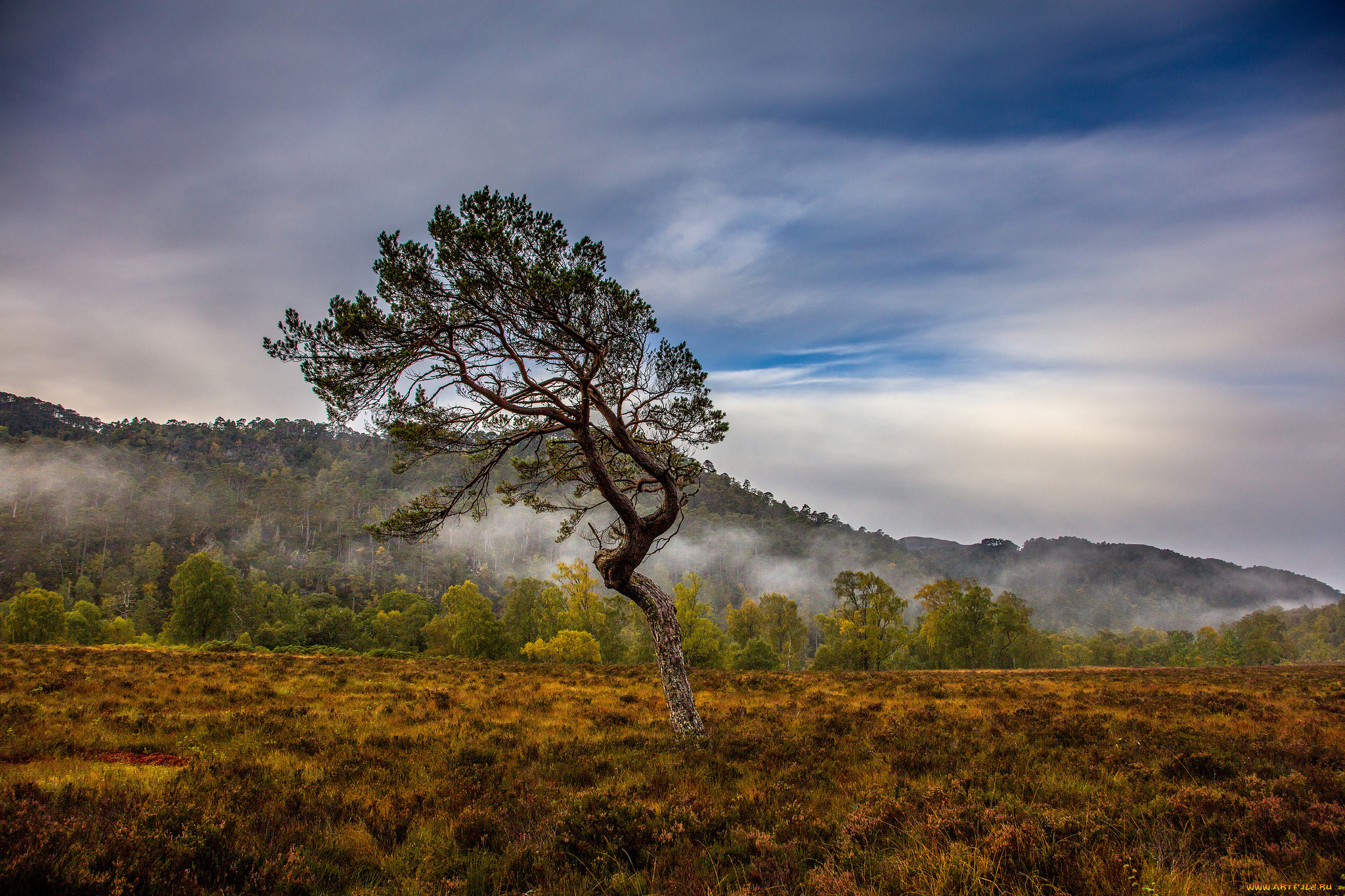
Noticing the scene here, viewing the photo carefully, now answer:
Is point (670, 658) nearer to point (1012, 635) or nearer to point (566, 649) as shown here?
point (566, 649)

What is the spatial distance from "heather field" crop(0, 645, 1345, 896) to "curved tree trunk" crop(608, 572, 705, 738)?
0.47 metres

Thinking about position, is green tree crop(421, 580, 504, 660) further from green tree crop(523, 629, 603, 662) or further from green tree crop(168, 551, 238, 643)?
green tree crop(168, 551, 238, 643)

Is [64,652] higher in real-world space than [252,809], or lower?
lower

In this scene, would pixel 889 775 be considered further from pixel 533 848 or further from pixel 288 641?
pixel 288 641

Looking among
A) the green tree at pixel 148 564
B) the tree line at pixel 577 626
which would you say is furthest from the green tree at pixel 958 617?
the green tree at pixel 148 564

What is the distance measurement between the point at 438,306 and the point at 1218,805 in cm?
1252

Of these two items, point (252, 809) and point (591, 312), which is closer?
point (252, 809)

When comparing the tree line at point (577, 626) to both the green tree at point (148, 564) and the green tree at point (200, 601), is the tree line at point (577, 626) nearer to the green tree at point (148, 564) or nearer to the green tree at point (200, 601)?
the green tree at point (200, 601)

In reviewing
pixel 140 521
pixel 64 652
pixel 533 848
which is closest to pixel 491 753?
pixel 533 848

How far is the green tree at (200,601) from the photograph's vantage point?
167ft

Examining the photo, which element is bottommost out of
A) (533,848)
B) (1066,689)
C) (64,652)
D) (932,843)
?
(64,652)

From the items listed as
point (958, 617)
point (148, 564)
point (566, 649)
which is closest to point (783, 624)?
point (958, 617)

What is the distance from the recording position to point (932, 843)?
439cm

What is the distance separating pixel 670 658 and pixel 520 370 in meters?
6.24
